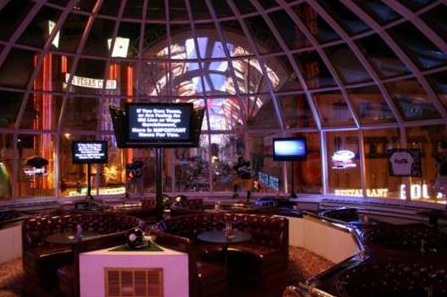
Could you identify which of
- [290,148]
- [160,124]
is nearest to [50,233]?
[160,124]

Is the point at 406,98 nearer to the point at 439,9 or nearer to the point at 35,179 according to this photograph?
the point at 439,9

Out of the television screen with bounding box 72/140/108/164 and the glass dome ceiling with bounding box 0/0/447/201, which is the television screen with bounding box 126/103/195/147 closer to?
the glass dome ceiling with bounding box 0/0/447/201

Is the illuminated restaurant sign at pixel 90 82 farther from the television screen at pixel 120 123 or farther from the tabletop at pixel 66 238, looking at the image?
the tabletop at pixel 66 238

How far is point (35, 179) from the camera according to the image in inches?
582

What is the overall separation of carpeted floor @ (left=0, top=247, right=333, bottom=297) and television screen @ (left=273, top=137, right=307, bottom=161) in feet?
16.3

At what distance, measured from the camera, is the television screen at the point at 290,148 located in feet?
45.3

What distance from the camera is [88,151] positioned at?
13992 mm

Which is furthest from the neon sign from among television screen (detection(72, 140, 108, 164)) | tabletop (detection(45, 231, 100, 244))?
tabletop (detection(45, 231, 100, 244))

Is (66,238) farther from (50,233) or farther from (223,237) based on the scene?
(223,237)

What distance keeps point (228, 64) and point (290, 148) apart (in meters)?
3.14

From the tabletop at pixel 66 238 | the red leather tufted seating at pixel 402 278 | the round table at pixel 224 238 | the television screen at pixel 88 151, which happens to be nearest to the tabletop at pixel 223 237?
the round table at pixel 224 238

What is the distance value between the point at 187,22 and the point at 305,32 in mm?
3315

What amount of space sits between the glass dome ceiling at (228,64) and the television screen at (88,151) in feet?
3.38

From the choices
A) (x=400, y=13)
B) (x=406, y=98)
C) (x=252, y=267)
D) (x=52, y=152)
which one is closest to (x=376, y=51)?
(x=406, y=98)
